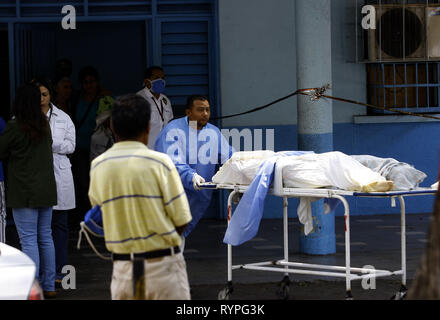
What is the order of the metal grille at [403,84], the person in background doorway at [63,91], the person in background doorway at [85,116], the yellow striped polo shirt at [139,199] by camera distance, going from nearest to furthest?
the yellow striped polo shirt at [139,199]
the person in background doorway at [63,91]
the person in background doorway at [85,116]
the metal grille at [403,84]

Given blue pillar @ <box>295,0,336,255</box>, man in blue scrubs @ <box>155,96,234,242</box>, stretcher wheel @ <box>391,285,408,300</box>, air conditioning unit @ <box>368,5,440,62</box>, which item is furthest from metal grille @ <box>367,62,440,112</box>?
stretcher wheel @ <box>391,285,408,300</box>

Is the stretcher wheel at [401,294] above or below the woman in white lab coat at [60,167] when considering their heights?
below

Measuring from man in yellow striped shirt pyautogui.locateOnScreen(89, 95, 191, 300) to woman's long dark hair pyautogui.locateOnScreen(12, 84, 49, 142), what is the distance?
250cm

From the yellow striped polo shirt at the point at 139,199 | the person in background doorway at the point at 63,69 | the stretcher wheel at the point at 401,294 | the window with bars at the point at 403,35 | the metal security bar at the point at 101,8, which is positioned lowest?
the stretcher wheel at the point at 401,294

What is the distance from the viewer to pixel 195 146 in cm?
792

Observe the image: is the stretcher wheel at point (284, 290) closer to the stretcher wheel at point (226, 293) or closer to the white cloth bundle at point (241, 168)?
the stretcher wheel at point (226, 293)

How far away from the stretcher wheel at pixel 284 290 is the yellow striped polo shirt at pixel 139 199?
2895 millimetres

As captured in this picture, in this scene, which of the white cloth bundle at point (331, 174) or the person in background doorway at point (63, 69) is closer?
the white cloth bundle at point (331, 174)

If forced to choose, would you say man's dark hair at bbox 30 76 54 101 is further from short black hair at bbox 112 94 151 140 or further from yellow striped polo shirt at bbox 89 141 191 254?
yellow striped polo shirt at bbox 89 141 191 254

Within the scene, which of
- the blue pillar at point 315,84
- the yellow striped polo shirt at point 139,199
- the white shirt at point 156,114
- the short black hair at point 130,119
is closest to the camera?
the yellow striped polo shirt at point 139,199

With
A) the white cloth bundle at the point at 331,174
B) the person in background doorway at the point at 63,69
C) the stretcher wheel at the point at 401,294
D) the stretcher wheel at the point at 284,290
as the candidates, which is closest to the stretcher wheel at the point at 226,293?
the stretcher wheel at the point at 284,290

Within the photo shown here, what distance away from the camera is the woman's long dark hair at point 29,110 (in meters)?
7.27

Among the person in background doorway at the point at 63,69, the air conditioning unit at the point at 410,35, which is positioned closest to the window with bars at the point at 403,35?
the air conditioning unit at the point at 410,35
